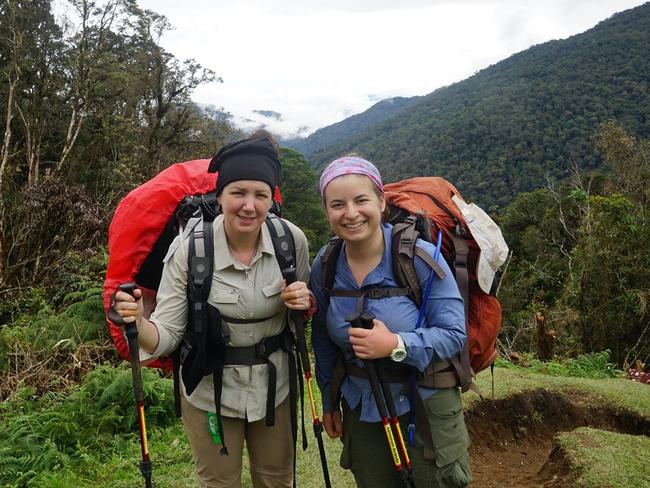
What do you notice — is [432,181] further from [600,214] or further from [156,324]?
[600,214]

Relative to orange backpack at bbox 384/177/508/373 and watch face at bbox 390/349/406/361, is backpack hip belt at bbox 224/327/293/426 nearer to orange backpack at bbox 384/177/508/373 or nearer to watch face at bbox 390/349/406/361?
watch face at bbox 390/349/406/361

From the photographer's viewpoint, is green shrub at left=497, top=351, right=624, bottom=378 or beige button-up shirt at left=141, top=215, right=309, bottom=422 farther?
green shrub at left=497, top=351, right=624, bottom=378

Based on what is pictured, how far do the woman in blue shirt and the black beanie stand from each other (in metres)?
0.27

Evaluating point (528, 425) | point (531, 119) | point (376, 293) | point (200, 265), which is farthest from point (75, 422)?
point (531, 119)

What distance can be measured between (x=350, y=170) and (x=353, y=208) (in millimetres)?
175

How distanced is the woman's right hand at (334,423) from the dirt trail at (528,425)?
2.85 meters

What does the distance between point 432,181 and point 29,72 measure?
18.8 m

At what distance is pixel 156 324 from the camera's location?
83.0 inches

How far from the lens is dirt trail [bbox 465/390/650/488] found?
15.7 feet

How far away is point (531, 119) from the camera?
58.8 m

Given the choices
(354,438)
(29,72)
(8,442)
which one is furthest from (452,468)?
(29,72)

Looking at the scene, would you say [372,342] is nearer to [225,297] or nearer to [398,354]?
[398,354]

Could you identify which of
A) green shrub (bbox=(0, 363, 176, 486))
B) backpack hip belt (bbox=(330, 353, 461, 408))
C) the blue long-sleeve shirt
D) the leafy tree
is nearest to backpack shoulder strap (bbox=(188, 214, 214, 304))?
the blue long-sleeve shirt

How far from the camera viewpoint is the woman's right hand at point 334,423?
2359 millimetres
